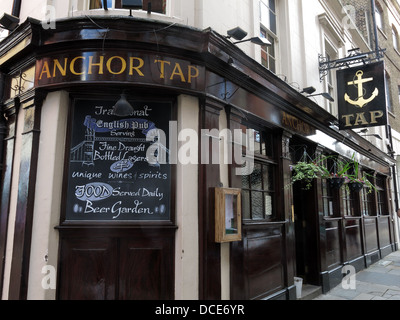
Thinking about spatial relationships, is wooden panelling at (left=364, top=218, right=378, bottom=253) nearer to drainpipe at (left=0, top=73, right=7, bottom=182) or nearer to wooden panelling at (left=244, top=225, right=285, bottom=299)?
wooden panelling at (left=244, top=225, right=285, bottom=299)

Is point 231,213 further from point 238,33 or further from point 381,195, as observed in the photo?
point 381,195

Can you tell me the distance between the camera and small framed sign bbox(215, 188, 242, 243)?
14.3 feet

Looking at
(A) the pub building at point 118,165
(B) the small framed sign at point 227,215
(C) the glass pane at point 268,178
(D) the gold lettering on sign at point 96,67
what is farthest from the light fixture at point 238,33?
(C) the glass pane at point 268,178

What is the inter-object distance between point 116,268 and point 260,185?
10.1 ft

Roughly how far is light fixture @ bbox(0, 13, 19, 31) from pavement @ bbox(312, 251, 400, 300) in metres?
7.47

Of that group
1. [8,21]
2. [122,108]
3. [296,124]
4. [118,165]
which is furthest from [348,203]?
[8,21]

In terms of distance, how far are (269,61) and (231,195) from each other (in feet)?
12.1

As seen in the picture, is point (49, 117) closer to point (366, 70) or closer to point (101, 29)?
point (101, 29)

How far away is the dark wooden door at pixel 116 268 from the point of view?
13.2 feet

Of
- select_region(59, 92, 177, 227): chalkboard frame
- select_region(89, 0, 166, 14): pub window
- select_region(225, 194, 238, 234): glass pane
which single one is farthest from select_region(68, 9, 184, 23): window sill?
select_region(225, 194, 238, 234): glass pane

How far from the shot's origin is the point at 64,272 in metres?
4.01

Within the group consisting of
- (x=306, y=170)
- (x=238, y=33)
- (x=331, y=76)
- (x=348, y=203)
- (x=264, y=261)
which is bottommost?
(x=264, y=261)

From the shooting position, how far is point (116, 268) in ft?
13.4
